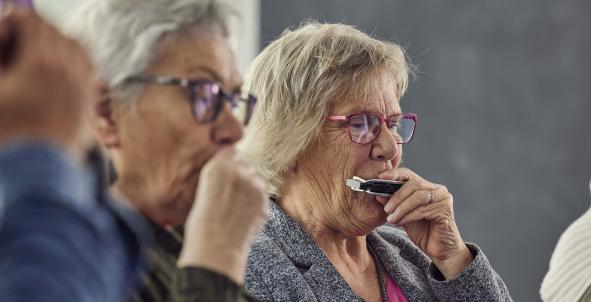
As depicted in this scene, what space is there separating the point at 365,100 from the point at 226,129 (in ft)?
2.72

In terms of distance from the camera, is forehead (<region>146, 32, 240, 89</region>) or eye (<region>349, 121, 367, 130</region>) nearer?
forehead (<region>146, 32, 240, 89</region>)

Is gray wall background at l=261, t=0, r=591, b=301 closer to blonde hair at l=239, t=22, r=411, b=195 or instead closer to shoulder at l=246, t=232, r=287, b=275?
blonde hair at l=239, t=22, r=411, b=195

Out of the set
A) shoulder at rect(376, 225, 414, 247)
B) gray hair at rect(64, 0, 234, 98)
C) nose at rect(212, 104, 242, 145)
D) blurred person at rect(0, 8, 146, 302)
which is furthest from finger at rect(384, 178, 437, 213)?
blurred person at rect(0, 8, 146, 302)

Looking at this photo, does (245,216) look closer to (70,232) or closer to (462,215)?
(70,232)

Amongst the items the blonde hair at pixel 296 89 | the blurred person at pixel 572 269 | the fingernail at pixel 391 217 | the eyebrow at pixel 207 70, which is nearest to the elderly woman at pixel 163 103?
the eyebrow at pixel 207 70

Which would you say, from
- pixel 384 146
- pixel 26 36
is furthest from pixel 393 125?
pixel 26 36

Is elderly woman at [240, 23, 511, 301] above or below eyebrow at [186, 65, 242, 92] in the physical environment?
below

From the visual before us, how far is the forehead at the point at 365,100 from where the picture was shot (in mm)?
2330

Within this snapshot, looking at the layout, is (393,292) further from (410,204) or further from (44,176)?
(44,176)

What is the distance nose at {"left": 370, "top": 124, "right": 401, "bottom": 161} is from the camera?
232cm

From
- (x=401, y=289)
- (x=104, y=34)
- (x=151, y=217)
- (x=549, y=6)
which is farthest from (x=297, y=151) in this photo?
(x=549, y=6)

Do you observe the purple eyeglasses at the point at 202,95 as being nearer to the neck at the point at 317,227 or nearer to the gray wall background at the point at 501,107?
the neck at the point at 317,227

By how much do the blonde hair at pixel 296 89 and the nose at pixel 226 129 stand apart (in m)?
0.74

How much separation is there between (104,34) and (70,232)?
2.37 feet
